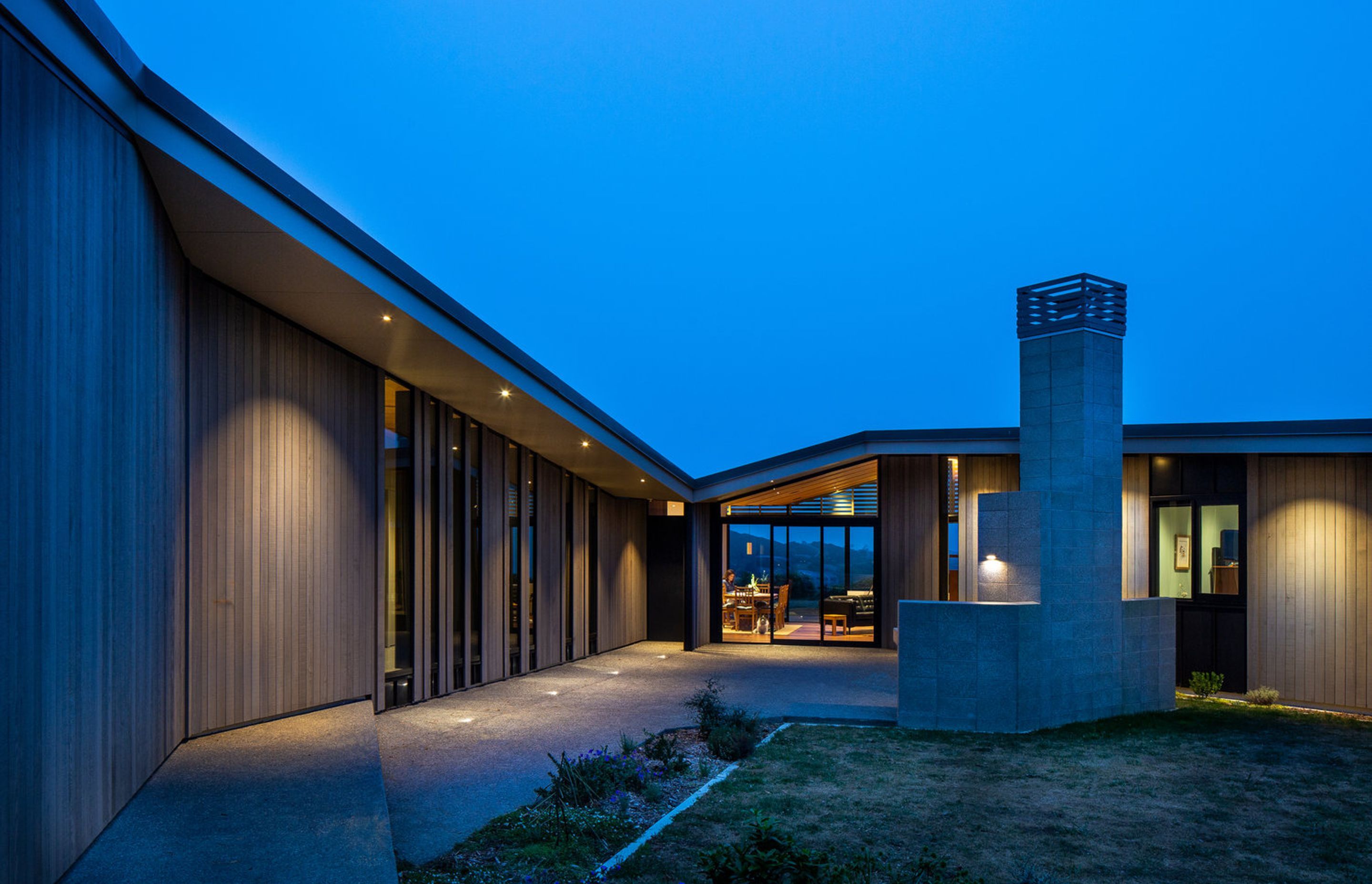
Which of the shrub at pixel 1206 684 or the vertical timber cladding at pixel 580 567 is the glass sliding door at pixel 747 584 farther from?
the shrub at pixel 1206 684

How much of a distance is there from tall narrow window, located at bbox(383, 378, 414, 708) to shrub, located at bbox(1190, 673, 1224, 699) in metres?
9.92

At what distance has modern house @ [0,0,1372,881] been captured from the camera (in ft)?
13.6

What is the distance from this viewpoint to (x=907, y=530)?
640 inches

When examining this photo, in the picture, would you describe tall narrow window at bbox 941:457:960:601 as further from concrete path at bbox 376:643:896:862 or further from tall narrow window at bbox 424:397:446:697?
tall narrow window at bbox 424:397:446:697

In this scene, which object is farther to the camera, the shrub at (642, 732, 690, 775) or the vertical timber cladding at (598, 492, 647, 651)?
the vertical timber cladding at (598, 492, 647, 651)

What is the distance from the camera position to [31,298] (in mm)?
Result: 3854

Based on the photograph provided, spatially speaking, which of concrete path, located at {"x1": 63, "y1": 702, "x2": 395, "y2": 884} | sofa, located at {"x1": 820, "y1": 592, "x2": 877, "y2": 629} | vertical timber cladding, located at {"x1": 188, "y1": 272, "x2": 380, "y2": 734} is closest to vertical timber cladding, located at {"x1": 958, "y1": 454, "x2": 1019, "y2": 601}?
sofa, located at {"x1": 820, "y1": 592, "x2": 877, "y2": 629}

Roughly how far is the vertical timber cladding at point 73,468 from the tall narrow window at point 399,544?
377 cm

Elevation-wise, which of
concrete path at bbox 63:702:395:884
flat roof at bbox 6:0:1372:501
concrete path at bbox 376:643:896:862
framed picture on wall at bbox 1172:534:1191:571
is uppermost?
flat roof at bbox 6:0:1372:501

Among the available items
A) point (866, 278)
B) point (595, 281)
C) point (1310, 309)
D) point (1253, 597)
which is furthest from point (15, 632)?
point (595, 281)

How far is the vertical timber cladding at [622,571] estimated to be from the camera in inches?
614

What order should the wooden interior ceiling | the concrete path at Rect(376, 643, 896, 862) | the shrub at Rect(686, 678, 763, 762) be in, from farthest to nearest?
the wooden interior ceiling
the shrub at Rect(686, 678, 763, 762)
the concrete path at Rect(376, 643, 896, 862)

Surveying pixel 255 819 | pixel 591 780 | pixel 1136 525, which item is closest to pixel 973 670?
pixel 591 780

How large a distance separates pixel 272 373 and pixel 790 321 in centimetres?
12499
